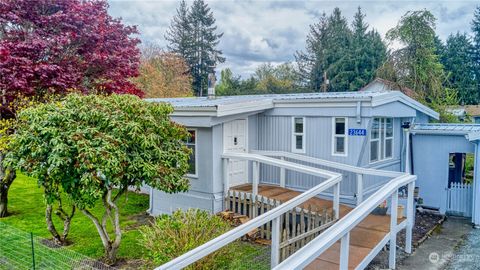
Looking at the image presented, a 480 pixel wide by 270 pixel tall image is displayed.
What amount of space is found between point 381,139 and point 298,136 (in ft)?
8.67

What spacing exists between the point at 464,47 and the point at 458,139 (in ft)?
121

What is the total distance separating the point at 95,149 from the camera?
5957 millimetres

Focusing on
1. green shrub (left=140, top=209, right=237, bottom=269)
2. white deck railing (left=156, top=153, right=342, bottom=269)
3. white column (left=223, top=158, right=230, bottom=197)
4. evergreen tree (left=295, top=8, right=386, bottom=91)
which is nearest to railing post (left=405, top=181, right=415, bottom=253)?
white deck railing (left=156, top=153, right=342, bottom=269)

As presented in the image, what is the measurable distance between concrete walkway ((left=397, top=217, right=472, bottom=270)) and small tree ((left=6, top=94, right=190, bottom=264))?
4904 mm

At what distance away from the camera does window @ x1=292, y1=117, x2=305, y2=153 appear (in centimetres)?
1052

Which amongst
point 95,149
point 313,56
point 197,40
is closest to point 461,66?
point 313,56

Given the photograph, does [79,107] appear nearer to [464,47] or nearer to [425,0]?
[425,0]

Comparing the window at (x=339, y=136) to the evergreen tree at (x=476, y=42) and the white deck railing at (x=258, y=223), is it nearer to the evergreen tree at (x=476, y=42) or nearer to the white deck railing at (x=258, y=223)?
the white deck railing at (x=258, y=223)

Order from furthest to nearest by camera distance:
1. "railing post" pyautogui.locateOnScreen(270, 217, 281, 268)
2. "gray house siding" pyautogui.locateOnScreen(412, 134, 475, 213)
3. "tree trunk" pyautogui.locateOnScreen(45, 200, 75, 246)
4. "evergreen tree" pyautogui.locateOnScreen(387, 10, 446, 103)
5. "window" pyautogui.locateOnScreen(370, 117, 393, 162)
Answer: "evergreen tree" pyautogui.locateOnScreen(387, 10, 446, 103) → "gray house siding" pyautogui.locateOnScreen(412, 134, 475, 213) → "window" pyautogui.locateOnScreen(370, 117, 393, 162) → "tree trunk" pyautogui.locateOnScreen(45, 200, 75, 246) → "railing post" pyautogui.locateOnScreen(270, 217, 281, 268)

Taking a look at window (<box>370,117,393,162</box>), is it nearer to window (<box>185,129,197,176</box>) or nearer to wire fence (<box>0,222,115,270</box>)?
window (<box>185,129,197,176</box>)

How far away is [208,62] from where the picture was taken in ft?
144

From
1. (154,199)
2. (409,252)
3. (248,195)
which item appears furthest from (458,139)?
(154,199)

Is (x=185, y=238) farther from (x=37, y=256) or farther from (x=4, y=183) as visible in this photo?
(x=4, y=183)

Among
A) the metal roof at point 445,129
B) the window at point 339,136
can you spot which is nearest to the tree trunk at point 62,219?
the window at point 339,136
